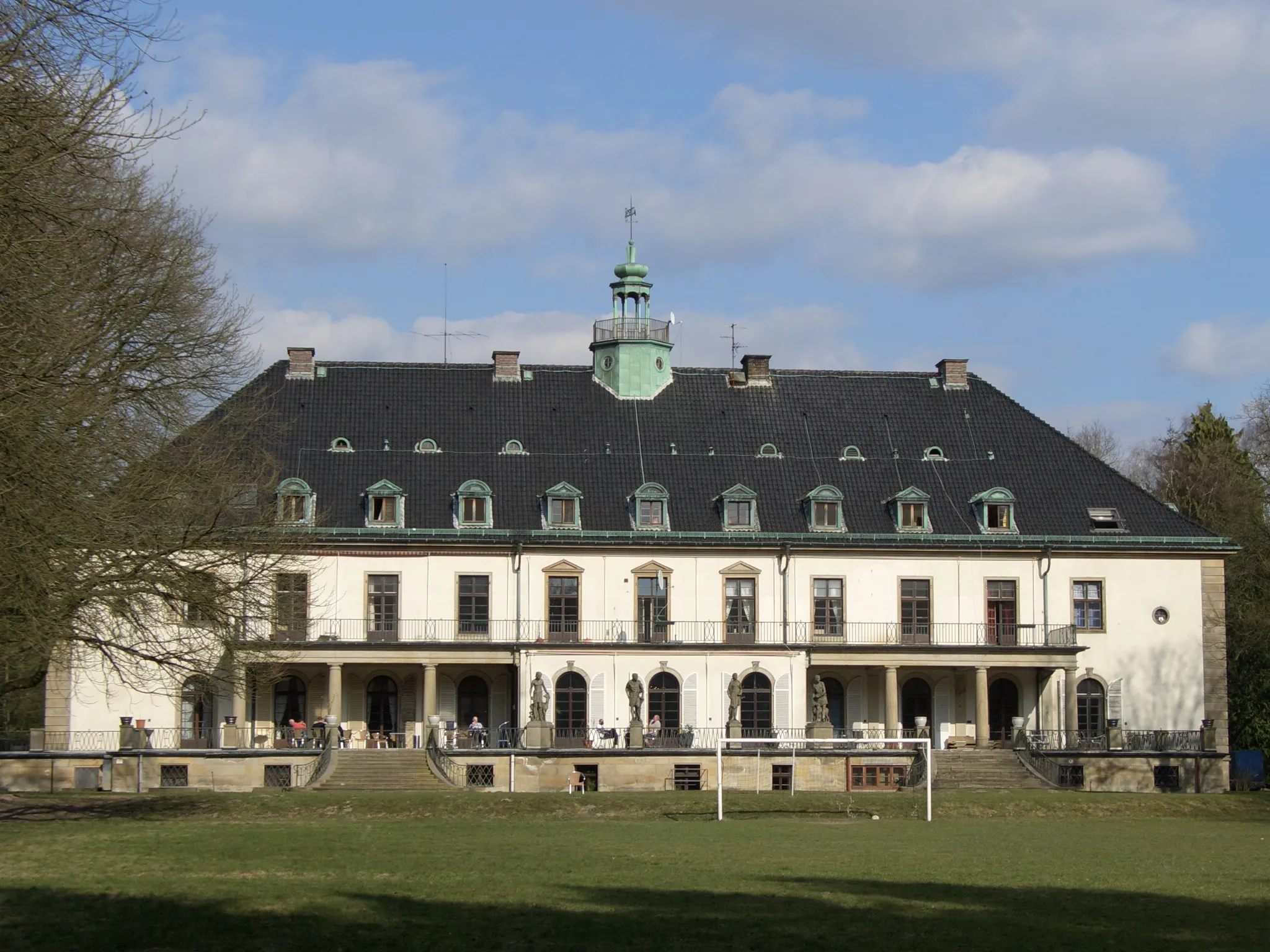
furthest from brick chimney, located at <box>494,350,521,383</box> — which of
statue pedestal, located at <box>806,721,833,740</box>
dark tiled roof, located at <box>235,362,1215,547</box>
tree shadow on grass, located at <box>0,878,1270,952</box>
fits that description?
tree shadow on grass, located at <box>0,878,1270,952</box>

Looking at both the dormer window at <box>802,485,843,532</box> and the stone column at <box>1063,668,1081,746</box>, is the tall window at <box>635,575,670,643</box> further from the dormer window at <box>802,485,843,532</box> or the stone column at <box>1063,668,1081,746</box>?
the stone column at <box>1063,668,1081,746</box>

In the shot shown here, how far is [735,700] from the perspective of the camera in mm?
46500

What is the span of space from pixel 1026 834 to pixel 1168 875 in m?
8.39

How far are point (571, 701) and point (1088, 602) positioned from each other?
49.9 feet

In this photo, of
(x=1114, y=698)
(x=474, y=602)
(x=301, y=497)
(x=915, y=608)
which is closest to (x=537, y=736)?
(x=474, y=602)

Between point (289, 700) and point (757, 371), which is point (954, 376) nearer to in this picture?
point (757, 371)

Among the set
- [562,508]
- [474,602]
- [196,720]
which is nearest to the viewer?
[196,720]

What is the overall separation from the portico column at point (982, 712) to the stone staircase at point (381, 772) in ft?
50.3

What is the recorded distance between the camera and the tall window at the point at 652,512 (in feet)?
167

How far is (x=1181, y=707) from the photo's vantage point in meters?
51.2

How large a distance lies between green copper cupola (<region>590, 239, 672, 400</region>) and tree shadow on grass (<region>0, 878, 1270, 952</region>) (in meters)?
34.5

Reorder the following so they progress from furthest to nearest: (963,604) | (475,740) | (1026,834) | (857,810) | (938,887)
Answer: (963,604) < (475,740) < (857,810) < (1026,834) < (938,887)

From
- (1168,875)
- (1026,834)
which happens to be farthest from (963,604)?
(1168,875)

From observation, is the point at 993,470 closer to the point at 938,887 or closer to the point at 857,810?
the point at 857,810
